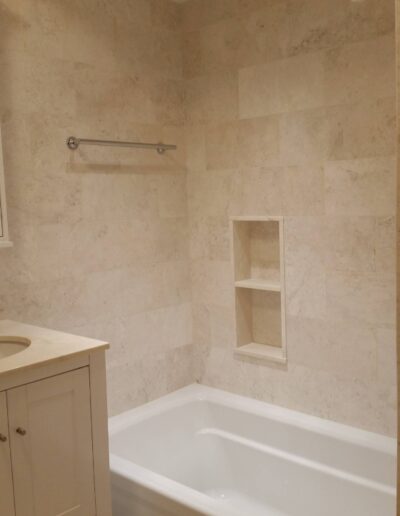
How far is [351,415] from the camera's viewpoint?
2.51 metres

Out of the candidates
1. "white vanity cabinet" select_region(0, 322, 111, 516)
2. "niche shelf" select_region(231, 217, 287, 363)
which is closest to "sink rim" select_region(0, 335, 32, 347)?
"white vanity cabinet" select_region(0, 322, 111, 516)

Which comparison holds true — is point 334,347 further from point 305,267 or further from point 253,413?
point 253,413

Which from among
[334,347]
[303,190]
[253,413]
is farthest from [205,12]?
[253,413]

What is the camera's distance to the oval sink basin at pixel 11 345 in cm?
200

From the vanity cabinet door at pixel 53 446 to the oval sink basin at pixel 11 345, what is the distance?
0.99ft

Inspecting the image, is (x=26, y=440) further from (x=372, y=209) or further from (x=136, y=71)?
(x=136, y=71)

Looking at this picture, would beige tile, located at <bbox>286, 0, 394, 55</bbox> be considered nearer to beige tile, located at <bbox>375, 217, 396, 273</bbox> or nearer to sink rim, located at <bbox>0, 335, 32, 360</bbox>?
beige tile, located at <bbox>375, 217, 396, 273</bbox>

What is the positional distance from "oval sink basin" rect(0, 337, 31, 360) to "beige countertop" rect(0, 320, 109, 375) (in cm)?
1

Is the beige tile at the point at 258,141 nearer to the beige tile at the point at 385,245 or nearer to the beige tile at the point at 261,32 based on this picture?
the beige tile at the point at 261,32

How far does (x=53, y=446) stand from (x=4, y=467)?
0.17m

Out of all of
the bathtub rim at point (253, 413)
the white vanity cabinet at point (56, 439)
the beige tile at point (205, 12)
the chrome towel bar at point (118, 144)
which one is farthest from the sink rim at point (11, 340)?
the beige tile at point (205, 12)

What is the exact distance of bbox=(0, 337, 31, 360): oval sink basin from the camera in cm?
200

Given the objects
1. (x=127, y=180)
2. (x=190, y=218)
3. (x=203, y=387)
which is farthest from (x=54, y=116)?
(x=203, y=387)

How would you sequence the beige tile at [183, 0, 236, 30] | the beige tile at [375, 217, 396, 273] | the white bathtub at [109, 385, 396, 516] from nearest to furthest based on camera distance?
the white bathtub at [109, 385, 396, 516]
the beige tile at [375, 217, 396, 273]
the beige tile at [183, 0, 236, 30]
